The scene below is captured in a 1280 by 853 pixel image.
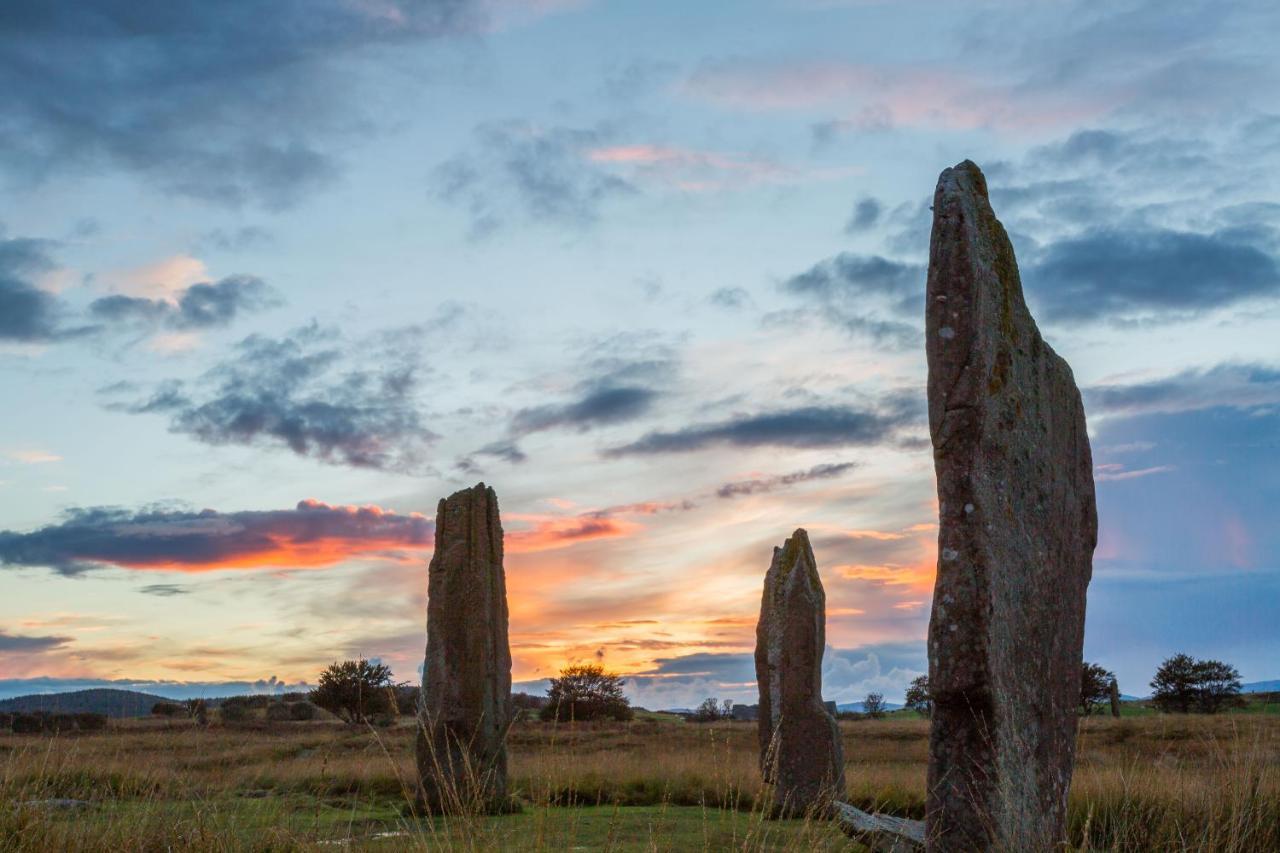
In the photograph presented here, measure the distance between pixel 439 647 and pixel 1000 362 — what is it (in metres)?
8.29

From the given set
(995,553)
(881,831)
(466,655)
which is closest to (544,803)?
(995,553)

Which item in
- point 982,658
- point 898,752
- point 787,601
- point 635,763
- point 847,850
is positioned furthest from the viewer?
point 898,752

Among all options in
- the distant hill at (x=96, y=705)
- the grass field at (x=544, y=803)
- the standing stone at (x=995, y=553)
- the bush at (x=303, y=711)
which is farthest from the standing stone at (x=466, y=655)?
the bush at (x=303, y=711)

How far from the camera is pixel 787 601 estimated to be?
13305mm

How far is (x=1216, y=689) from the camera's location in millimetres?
47188

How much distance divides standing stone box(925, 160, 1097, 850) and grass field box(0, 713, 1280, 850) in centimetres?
82

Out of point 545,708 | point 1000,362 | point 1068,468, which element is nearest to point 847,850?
point 1068,468

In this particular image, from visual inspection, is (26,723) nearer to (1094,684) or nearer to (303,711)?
(303,711)

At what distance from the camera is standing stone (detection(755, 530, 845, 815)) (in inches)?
502

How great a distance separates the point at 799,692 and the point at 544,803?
6541 mm

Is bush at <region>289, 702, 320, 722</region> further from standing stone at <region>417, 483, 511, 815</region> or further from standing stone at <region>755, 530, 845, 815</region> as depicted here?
standing stone at <region>755, 530, 845, 815</region>

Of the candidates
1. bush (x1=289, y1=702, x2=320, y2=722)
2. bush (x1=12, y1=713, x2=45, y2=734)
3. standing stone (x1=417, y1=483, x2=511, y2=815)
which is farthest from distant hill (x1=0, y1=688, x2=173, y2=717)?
bush (x1=289, y1=702, x2=320, y2=722)

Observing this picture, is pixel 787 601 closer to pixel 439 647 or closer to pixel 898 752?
pixel 439 647

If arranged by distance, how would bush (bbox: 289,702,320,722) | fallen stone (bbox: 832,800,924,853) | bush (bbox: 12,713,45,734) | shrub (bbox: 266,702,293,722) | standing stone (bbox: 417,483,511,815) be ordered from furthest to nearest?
bush (bbox: 289,702,320,722) < shrub (bbox: 266,702,293,722) < bush (bbox: 12,713,45,734) < standing stone (bbox: 417,483,511,815) < fallen stone (bbox: 832,800,924,853)
